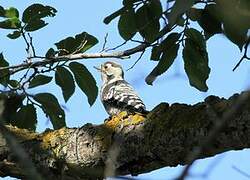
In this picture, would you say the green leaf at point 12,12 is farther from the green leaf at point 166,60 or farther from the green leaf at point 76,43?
the green leaf at point 166,60

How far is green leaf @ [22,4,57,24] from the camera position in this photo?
3654 millimetres

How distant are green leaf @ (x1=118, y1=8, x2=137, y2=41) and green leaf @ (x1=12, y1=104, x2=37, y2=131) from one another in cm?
84

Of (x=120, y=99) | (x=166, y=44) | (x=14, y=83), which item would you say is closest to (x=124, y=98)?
(x=120, y=99)

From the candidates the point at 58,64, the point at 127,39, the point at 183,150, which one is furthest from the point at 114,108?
the point at 183,150

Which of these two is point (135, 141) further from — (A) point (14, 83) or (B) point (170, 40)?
(A) point (14, 83)

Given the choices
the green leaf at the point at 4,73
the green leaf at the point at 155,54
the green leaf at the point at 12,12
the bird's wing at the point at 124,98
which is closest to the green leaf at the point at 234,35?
the green leaf at the point at 155,54

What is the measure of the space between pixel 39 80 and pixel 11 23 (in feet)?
1.23

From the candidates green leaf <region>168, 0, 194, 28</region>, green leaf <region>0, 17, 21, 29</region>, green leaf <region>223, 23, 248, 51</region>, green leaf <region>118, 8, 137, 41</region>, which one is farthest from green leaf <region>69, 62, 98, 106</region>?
green leaf <region>168, 0, 194, 28</region>

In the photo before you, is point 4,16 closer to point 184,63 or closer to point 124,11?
point 124,11

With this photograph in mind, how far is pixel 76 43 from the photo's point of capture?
12.6 ft

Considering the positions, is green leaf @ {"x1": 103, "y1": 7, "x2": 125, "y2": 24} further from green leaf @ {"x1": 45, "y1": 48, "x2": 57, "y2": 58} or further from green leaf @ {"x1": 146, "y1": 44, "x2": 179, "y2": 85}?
green leaf @ {"x1": 45, "y1": 48, "x2": 57, "y2": 58}

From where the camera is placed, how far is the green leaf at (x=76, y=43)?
12.5 feet

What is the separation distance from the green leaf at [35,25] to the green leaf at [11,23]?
0.05 meters

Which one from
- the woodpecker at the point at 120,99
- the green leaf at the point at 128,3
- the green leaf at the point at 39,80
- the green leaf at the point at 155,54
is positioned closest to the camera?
the green leaf at the point at 128,3
